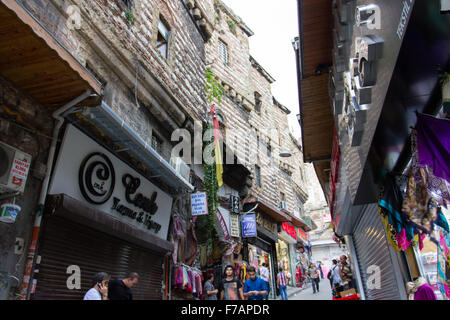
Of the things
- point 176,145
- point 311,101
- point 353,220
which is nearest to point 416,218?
point 311,101

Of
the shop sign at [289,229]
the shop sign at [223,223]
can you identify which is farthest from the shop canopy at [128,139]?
the shop sign at [289,229]

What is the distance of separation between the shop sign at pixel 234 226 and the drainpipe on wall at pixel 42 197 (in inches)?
381

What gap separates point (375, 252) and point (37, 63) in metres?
7.61

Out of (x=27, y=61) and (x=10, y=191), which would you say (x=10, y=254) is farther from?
(x=27, y=61)

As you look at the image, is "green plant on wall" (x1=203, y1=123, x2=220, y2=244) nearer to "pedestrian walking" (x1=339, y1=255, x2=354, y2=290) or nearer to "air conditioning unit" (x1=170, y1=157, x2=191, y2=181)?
"air conditioning unit" (x1=170, y1=157, x2=191, y2=181)

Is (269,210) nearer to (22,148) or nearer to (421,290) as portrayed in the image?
(421,290)

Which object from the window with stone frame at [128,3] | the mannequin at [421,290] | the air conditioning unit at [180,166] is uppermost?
the window with stone frame at [128,3]

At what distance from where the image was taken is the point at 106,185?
6.44 meters

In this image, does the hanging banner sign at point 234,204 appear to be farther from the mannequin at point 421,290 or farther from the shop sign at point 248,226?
the mannequin at point 421,290

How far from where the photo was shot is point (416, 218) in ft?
14.8

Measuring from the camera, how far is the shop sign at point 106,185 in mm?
5492

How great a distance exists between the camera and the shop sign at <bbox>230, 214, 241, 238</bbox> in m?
14.0

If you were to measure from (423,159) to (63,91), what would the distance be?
5032 millimetres
